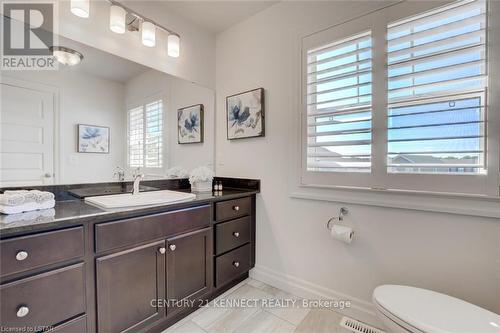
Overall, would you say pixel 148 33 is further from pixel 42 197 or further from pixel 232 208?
pixel 232 208

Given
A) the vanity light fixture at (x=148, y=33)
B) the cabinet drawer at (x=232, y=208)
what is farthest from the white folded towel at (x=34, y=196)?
the vanity light fixture at (x=148, y=33)

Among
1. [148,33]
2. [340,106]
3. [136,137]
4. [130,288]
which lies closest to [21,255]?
[130,288]

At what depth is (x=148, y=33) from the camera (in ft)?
5.86

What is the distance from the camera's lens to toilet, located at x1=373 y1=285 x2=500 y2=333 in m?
0.95

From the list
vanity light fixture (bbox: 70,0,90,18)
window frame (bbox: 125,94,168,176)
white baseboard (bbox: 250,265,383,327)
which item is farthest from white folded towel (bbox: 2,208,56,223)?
white baseboard (bbox: 250,265,383,327)

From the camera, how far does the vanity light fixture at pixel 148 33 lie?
178 centimetres

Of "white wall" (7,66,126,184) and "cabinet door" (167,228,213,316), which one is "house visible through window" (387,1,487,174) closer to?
"cabinet door" (167,228,213,316)

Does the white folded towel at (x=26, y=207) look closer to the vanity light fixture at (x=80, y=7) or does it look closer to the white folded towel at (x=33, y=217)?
the white folded towel at (x=33, y=217)

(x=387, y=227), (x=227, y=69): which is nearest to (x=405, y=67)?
(x=387, y=227)

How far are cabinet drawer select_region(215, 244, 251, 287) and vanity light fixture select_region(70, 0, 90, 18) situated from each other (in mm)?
1905

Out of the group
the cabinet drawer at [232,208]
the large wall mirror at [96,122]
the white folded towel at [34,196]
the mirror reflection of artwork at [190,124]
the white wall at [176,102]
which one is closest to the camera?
the white folded towel at [34,196]

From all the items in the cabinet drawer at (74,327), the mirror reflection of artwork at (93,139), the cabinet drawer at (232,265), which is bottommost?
the cabinet drawer at (232,265)

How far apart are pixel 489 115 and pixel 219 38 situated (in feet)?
7.57

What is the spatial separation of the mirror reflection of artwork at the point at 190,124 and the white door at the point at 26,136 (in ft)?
3.19
